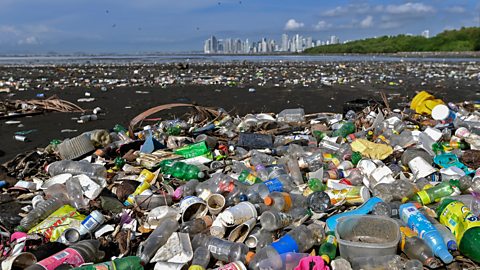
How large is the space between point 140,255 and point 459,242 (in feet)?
7.05

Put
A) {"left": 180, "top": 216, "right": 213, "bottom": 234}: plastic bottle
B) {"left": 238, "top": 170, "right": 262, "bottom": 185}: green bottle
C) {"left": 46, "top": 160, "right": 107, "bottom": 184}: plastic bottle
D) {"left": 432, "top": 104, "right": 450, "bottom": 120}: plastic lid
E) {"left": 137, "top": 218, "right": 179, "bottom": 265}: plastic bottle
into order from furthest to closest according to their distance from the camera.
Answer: {"left": 432, "top": 104, "right": 450, "bottom": 120}: plastic lid, {"left": 46, "top": 160, "right": 107, "bottom": 184}: plastic bottle, {"left": 238, "top": 170, "right": 262, "bottom": 185}: green bottle, {"left": 180, "top": 216, "right": 213, "bottom": 234}: plastic bottle, {"left": 137, "top": 218, "right": 179, "bottom": 265}: plastic bottle

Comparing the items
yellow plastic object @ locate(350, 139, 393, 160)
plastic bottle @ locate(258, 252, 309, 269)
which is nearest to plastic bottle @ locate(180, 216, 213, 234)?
plastic bottle @ locate(258, 252, 309, 269)

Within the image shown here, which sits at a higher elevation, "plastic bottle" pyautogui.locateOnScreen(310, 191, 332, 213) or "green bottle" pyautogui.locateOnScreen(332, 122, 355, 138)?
"green bottle" pyautogui.locateOnScreen(332, 122, 355, 138)

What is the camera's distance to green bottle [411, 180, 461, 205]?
10.9ft

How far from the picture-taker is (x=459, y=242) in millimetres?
2652

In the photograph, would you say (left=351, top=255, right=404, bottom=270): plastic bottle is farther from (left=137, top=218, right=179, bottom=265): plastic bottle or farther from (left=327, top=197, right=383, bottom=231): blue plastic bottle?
(left=137, top=218, right=179, bottom=265): plastic bottle

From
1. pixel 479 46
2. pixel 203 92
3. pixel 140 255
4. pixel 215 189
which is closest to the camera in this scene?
pixel 140 255

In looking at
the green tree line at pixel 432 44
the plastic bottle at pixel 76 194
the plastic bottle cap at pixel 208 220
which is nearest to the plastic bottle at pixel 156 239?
the plastic bottle cap at pixel 208 220

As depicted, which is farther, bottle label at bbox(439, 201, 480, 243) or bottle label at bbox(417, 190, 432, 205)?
bottle label at bbox(417, 190, 432, 205)

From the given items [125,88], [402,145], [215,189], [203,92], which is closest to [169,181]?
[215,189]

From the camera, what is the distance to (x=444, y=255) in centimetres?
252

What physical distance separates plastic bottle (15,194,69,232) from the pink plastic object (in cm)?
222

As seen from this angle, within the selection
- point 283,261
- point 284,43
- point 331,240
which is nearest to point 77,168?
point 283,261

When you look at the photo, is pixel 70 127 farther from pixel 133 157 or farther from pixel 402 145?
pixel 402 145
